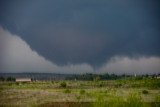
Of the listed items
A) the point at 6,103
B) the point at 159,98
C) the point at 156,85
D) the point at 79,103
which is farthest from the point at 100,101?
the point at 156,85

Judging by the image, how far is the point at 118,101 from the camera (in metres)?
21.6

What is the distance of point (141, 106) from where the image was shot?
21266 millimetres

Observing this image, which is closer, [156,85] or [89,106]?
[89,106]

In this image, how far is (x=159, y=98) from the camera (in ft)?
80.9

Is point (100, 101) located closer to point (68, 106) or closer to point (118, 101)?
point (118, 101)

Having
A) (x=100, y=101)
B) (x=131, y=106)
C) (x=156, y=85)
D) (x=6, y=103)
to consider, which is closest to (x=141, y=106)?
(x=131, y=106)

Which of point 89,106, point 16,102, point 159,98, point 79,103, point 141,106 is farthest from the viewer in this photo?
point 16,102

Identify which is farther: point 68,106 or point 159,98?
point 68,106

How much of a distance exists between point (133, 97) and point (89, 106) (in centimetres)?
885

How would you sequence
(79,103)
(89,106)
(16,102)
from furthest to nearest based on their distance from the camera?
1. (16,102)
2. (79,103)
3. (89,106)

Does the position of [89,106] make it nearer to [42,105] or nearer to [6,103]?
[42,105]

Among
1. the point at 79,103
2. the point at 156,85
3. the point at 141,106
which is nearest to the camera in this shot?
the point at 141,106

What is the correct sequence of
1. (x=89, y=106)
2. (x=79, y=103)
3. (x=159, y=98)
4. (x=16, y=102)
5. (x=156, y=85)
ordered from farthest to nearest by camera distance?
(x=156, y=85), (x=16, y=102), (x=79, y=103), (x=89, y=106), (x=159, y=98)

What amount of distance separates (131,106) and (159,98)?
3.96 metres
